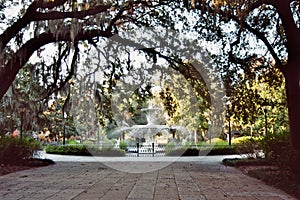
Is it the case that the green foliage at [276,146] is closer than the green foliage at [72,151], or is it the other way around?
the green foliage at [276,146]

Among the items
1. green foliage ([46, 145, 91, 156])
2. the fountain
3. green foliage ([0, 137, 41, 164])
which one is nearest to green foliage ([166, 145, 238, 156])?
the fountain

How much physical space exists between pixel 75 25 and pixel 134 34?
239 cm

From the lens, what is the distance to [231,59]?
8.28 meters

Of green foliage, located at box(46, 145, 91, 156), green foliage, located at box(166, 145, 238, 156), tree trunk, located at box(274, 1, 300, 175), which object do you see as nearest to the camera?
tree trunk, located at box(274, 1, 300, 175)

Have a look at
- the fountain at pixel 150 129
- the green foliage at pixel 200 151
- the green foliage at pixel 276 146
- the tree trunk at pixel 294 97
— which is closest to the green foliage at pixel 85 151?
the fountain at pixel 150 129

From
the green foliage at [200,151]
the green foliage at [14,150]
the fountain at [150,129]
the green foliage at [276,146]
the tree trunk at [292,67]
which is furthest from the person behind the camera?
the fountain at [150,129]

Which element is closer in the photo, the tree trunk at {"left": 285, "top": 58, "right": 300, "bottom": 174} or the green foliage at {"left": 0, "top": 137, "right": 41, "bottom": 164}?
the tree trunk at {"left": 285, "top": 58, "right": 300, "bottom": 174}

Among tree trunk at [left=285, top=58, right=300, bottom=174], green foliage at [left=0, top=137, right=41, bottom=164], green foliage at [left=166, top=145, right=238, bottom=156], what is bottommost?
green foliage at [left=166, top=145, right=238, bottom=156]

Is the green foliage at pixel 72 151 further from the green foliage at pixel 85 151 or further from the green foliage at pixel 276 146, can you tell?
the green foliage at pixel 276 146

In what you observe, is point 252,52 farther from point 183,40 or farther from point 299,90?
point 299,90

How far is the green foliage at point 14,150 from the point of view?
8320 mm

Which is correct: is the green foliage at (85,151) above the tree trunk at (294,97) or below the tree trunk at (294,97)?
below

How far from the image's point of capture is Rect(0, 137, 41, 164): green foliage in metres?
8.32

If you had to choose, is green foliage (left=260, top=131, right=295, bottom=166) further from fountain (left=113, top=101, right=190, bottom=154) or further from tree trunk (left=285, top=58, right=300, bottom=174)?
fountain (left=113, top=101, right=190, bottom=154)
